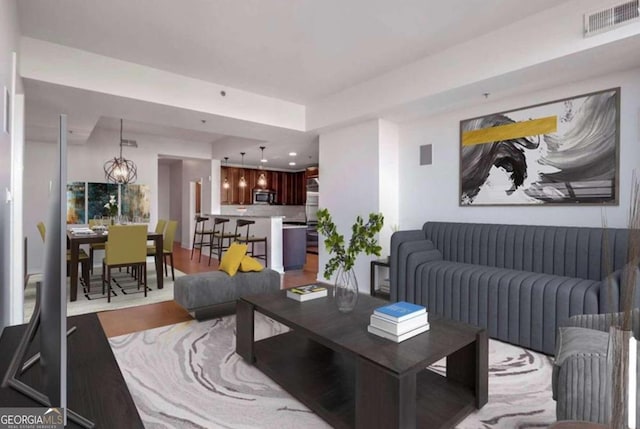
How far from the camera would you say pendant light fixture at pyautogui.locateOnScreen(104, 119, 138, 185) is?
611 cm

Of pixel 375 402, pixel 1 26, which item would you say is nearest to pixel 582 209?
pixel 375 402

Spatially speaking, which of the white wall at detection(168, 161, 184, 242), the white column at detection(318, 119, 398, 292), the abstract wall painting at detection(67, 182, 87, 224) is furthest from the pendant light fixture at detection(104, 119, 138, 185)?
the white column at detection(318, 119, 398, 292)

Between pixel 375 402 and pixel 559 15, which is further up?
pixel 559 15

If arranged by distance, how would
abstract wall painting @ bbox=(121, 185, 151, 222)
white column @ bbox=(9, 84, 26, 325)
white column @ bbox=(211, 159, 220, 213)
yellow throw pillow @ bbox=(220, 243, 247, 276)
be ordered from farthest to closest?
1. white column @ bbox=(211, 159, 220, 213)
2. abstract wall painting @ bbox=(121, 185, 151, 222)
3. yellow throw pillow @ bbox=(220, 243, 247, 276)
4. white column @ bbox=(9, 84, 26, 325)

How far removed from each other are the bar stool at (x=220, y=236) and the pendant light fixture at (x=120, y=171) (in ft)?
5.99

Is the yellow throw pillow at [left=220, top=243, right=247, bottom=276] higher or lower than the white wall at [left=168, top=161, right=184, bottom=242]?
lower

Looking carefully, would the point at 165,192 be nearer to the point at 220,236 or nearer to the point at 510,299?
the point at 220,236

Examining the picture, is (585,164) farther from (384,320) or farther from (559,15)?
(384,320)

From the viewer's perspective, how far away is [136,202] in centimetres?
705

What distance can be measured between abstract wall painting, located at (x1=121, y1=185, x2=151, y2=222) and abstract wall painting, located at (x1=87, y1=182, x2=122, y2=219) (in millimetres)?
213

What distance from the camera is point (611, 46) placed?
252cm

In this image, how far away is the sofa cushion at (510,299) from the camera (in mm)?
2572

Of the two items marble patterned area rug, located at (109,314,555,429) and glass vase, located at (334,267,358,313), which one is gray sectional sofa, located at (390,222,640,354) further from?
glass vase, located at (334,267,358,313)

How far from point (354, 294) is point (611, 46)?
104 inches
